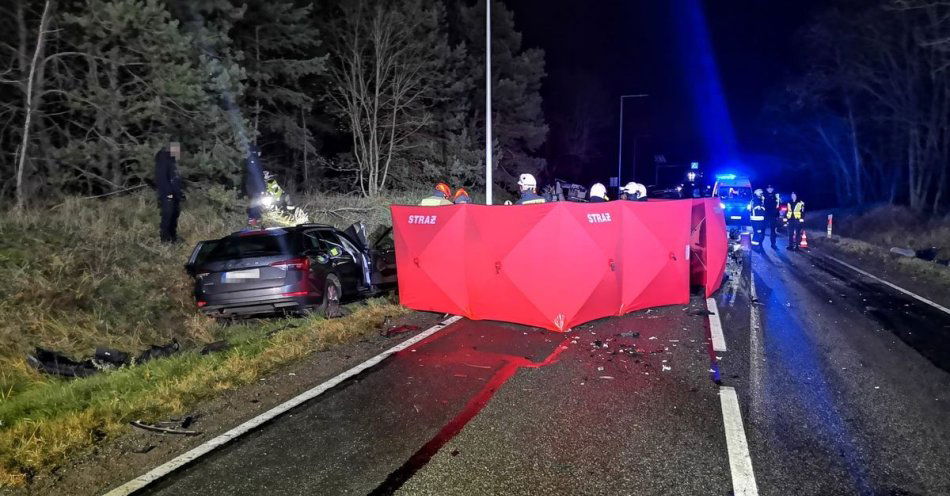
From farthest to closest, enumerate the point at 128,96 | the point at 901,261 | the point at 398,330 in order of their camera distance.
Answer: the point at 901,261, the point at 128,96, the point at 398,330

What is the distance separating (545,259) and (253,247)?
413 cm

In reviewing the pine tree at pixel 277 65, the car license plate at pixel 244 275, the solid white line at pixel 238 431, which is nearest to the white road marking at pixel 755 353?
the solid white line at pixel 238 431

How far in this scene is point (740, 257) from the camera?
612 inches

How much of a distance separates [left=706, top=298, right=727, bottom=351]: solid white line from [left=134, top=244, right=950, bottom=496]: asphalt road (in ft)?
0.39

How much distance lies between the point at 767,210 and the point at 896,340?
15.3m

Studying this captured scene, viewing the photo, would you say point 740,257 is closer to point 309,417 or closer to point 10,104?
point 309,417

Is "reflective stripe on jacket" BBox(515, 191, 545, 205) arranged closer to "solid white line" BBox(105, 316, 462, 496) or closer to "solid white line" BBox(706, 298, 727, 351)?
"solid white line" BBox(706, 298, 727, 351)

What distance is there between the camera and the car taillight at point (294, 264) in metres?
8.55

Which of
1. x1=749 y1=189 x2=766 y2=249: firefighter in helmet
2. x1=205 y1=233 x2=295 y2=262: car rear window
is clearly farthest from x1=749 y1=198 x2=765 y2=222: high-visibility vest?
x1=205 y1=233 x2=295 y2=262: car rear window

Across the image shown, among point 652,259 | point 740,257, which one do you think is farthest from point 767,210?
point 652,259

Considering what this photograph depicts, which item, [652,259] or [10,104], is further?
[10,104]

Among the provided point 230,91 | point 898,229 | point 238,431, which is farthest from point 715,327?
point 898,229

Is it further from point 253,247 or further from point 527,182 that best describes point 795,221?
point 253,247

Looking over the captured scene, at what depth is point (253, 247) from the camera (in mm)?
8805
